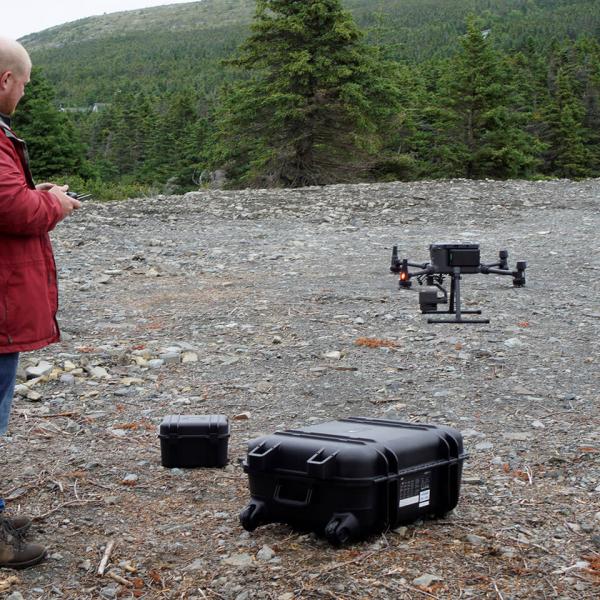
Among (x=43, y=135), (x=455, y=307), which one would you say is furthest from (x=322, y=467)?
(x=43, y=135)

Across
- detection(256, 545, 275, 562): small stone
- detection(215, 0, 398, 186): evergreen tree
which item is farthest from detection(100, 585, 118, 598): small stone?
detection(215, 0, 398, 186): evergreen tree

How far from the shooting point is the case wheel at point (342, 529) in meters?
3.36

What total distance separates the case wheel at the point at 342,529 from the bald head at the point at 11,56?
2098 millimetres

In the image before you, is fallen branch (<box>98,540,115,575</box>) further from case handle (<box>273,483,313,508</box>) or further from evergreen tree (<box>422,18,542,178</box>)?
evergreen tree (<box>422,18,542,178</box>)

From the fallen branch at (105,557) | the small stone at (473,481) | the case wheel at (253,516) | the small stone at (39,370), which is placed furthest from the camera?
the small stone at (39,370)

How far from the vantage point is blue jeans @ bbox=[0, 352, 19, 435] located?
127 inches

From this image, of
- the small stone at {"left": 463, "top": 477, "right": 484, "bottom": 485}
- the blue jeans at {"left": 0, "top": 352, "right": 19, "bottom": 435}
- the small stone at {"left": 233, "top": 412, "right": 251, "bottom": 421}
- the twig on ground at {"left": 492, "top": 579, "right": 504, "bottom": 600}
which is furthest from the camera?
the small stone at {"left": 233, "top": 412, "right": 251, "bottom": 421}

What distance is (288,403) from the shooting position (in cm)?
571

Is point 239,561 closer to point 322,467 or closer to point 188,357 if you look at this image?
point 322,467

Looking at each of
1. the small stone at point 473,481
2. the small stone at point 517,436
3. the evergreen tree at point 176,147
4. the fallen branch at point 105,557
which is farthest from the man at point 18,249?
the evergreen tree at point 176,147

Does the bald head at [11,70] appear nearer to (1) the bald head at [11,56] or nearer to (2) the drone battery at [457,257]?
(1) the bald head at [11,56]

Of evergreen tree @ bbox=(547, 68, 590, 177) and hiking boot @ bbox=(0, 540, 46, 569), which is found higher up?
hiking boot @ bbox=(0, 540, 46, 569)

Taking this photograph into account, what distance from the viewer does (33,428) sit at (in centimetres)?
521

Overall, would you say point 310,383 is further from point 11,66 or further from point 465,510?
point 11,66
